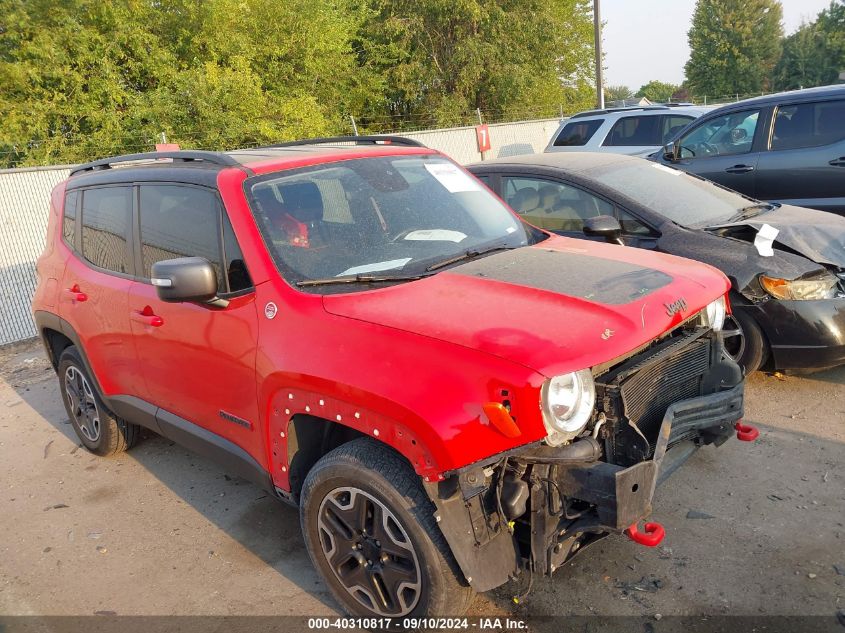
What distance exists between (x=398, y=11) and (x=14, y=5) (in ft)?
53.3

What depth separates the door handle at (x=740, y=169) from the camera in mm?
7398

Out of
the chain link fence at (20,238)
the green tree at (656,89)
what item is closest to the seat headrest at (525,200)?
the chain link fence at (20,238)

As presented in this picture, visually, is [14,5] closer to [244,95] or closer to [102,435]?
[244,95]

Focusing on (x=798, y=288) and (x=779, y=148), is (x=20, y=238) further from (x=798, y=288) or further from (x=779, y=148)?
(x=779, y=148)

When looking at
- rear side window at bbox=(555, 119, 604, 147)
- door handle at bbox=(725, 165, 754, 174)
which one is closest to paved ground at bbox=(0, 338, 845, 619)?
door handle at bbox=(725, 165, 754, 174)

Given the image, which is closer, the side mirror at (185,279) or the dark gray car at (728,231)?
the side mirror at (185,279)

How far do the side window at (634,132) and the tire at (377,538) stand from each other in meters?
10.0

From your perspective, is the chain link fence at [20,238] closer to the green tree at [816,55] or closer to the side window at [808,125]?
the side window at [808,125]

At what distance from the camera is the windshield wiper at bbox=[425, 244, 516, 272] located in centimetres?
324

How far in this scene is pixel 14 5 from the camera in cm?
1761

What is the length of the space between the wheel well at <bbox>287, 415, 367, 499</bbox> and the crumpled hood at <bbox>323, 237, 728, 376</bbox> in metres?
0.51

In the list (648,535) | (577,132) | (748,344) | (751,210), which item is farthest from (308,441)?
(577,132)

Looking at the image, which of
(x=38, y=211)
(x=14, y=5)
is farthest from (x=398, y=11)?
(x=38, y=211)

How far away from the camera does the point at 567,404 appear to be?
2486 millimetres
